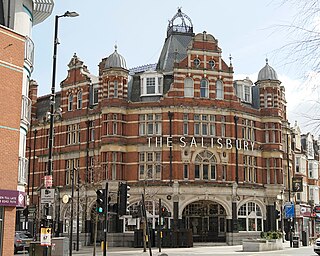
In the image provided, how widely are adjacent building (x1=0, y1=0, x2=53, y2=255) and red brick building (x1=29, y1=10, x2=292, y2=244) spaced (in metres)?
24.3

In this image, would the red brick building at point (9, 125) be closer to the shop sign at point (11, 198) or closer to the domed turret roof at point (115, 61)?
the shop sign at point (11, 198)

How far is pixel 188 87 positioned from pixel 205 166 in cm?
762

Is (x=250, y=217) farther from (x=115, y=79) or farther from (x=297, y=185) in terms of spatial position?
(x=115, y=79)

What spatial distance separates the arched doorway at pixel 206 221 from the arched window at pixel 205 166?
255cm

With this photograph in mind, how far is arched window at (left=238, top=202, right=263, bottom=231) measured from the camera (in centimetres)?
5181

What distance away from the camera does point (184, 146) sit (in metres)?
50.5

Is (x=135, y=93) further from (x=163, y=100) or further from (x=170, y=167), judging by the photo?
(x=170, y=167)

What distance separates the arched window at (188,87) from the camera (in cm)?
5194

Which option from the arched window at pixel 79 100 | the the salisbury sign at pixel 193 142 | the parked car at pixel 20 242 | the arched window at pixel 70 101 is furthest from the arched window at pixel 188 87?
the parked car at pixel 20 242

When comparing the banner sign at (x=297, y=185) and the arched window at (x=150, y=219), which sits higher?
the banner sign at (x=297, y=185)

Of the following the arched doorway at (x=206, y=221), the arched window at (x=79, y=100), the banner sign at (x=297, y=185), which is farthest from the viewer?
the banner sign at (x=297, y=185)

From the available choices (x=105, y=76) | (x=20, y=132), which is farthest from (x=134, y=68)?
(x=20, y=132)

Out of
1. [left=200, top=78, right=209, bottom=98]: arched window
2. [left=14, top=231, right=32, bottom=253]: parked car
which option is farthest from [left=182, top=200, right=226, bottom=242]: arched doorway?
[left=14, top=231, right=32, bottom=253]: parked car

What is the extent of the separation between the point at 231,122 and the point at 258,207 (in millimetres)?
8746
